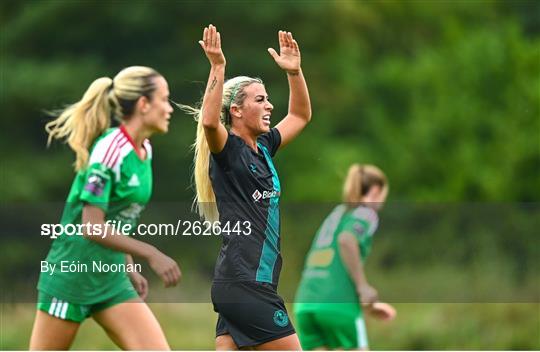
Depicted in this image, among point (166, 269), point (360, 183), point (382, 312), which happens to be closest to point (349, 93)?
point (360, 183)

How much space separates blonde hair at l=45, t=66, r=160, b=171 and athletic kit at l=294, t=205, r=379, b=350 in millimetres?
1760

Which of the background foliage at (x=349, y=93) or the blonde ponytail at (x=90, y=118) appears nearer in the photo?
the blonde ponytail at (x=90, y=118)

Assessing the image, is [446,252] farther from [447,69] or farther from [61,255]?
[61,255]

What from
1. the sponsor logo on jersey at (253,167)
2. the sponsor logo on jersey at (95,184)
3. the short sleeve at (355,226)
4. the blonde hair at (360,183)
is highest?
the blonde hair at (360,183)

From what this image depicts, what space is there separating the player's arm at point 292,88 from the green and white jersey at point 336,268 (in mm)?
1943

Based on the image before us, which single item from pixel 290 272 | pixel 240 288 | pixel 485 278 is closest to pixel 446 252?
pixel 485 278

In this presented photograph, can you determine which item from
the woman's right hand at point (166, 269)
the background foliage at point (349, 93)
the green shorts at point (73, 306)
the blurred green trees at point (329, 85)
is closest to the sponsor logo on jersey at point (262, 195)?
the woman's right hand at point (166, 269)

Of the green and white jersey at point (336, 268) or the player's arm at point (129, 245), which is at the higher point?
the green and white jersey at point (336, 268)

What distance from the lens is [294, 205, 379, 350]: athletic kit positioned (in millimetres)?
8062

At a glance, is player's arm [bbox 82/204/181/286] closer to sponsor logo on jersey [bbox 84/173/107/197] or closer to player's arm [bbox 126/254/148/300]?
sponsor logo on jersey [bbox 84/173/107/197]

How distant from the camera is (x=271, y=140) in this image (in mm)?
5957

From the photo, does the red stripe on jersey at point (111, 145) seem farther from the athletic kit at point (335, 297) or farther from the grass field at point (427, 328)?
the grass field at point (427, 328)

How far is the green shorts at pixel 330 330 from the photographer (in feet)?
26.5

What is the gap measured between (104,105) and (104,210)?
78 centimetres
